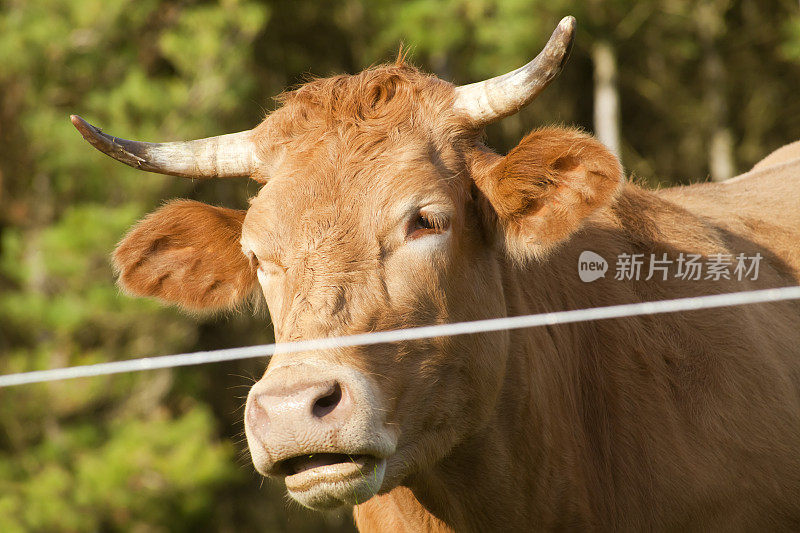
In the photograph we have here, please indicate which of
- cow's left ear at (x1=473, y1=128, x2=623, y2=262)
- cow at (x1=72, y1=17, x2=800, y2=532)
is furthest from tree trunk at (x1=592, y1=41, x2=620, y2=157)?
cow's left ear at (x1=473, y1=128, x2=623, y2=262)

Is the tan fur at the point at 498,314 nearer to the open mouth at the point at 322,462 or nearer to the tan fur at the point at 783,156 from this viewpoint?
the open mouth at the point at 322,462

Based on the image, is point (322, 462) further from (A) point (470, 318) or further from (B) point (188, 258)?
(B) point (188, 258)

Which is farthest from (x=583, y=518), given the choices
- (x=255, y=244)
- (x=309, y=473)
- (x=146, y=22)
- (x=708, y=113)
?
(x=708, y=113)

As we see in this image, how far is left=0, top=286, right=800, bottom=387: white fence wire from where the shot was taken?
9.64 feet

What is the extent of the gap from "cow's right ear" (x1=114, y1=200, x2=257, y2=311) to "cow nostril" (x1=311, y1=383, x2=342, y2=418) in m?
1.42

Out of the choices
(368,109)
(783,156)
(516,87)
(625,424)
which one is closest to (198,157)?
(368,109)

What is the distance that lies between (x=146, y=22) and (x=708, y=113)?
9886 mm

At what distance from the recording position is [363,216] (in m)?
3.16

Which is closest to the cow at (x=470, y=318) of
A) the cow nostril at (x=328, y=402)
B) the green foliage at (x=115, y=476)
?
the cow nostril at (x=328, y=402)

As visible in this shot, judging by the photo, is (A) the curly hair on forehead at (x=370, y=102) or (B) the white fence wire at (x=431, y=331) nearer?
(B) the white fence wire at (x=431, y=331)

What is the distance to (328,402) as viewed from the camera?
9.11 feet

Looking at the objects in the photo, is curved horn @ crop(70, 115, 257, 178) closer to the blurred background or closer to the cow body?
the cow body

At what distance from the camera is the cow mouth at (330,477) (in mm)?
2828

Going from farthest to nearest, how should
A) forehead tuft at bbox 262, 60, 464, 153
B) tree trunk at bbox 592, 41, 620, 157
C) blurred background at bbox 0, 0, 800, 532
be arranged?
tree trunk at bbox 592, 41, 620, 157 → blurred background at bbox 0, 0, 800, 532 → forehead tuft at bbox 262, 60, 464, 153
